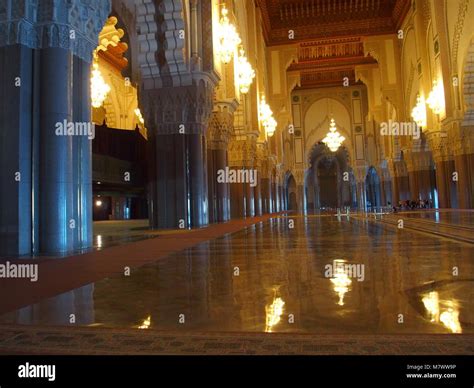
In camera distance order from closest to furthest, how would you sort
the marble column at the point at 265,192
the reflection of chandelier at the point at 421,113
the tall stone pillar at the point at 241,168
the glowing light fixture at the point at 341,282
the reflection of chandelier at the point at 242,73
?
the glowing light fixture at the point at 341,282, the reflection of chandelier at the point at 242,73, the tall stone pillar at the point at 241,168, the reflection of chandelier at the point at 421,113, the marble column at the point at 265,192

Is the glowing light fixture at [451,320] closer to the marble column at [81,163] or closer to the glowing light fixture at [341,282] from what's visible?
the glowing light fixture at [341,282]

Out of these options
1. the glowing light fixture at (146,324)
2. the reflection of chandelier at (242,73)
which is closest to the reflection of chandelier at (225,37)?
the reflection of chandelier at (242,73)

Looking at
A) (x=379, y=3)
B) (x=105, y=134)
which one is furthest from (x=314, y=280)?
(x=379, y=3)

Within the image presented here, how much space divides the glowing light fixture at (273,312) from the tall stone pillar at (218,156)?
10.7 metres

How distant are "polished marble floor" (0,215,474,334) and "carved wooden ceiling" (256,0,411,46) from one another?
67.3 ft

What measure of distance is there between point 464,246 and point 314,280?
9.69ft

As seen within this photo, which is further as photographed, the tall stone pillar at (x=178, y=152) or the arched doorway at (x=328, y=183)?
the arched doorway at (x=328, y=183)

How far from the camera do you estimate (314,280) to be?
10.0 feet

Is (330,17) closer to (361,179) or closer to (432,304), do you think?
(361,179)

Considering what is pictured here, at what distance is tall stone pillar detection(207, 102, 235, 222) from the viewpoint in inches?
524

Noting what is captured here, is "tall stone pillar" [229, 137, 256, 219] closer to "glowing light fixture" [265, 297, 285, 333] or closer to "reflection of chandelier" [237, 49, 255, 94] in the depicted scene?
"reflection of chandelier" [237, 49, 255, 94]

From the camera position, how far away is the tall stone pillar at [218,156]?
13.3 metres
